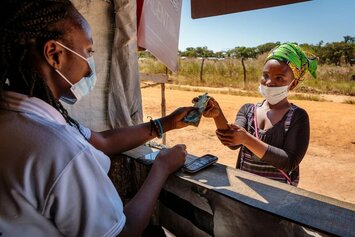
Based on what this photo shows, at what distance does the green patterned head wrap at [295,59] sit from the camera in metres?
2.04

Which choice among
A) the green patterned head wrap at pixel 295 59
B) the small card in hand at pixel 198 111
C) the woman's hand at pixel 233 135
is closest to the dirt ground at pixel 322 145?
the green patterned head wrap at pixel 295 59

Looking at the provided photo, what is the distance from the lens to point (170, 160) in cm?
158

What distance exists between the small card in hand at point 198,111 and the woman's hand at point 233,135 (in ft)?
0.63

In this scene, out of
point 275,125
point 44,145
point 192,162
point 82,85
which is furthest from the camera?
point 275,125

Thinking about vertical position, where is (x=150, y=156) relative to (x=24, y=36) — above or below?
below

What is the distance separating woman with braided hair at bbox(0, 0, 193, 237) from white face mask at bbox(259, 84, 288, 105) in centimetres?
141

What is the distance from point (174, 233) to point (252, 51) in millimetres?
45778

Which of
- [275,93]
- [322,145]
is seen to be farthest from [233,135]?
[322,145]

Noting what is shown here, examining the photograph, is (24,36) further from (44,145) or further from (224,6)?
(224,6)

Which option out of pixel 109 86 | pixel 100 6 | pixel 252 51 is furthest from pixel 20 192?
pixel 252 51

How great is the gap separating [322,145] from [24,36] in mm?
8030

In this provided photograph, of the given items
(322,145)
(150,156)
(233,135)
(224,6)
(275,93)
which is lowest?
(322,145)

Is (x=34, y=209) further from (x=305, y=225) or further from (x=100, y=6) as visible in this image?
(x=100, y=6)

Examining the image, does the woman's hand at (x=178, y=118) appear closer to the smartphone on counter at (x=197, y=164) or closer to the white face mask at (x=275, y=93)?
the smartphone on counter at (x=197, y=164)
